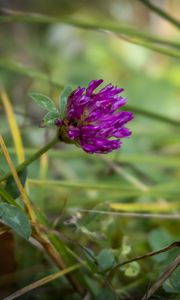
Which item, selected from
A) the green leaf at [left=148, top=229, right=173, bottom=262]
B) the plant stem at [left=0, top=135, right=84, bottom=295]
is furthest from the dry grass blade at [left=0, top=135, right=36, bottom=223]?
the green leaf at [left=148, top=229, right=173, bottom=262]

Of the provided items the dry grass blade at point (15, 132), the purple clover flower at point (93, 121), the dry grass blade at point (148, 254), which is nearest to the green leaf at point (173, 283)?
the dry grass blade at point (148, 254)

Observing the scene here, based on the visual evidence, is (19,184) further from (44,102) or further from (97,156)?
(97,156)

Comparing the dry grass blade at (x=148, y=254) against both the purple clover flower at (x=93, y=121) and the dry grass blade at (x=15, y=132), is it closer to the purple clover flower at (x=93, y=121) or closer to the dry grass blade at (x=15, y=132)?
the purple clover flower at (x=93, y=121)

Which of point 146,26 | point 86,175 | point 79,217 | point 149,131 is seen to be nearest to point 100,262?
point 79,217

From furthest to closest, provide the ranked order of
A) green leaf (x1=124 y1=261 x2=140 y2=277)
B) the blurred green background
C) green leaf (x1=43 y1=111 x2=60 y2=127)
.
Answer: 1. the blurred green background
2. green leaf (x1=124 y1=261 x2=140 y2=277)
3. green leaf (x1=43 y1=111 x2=60 y2=127)

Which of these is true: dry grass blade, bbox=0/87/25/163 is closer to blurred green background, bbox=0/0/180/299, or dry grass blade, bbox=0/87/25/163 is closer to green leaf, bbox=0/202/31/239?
blurred green background, bbox=0/0/180/299

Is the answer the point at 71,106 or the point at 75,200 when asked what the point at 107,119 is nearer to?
the point at 71,106
